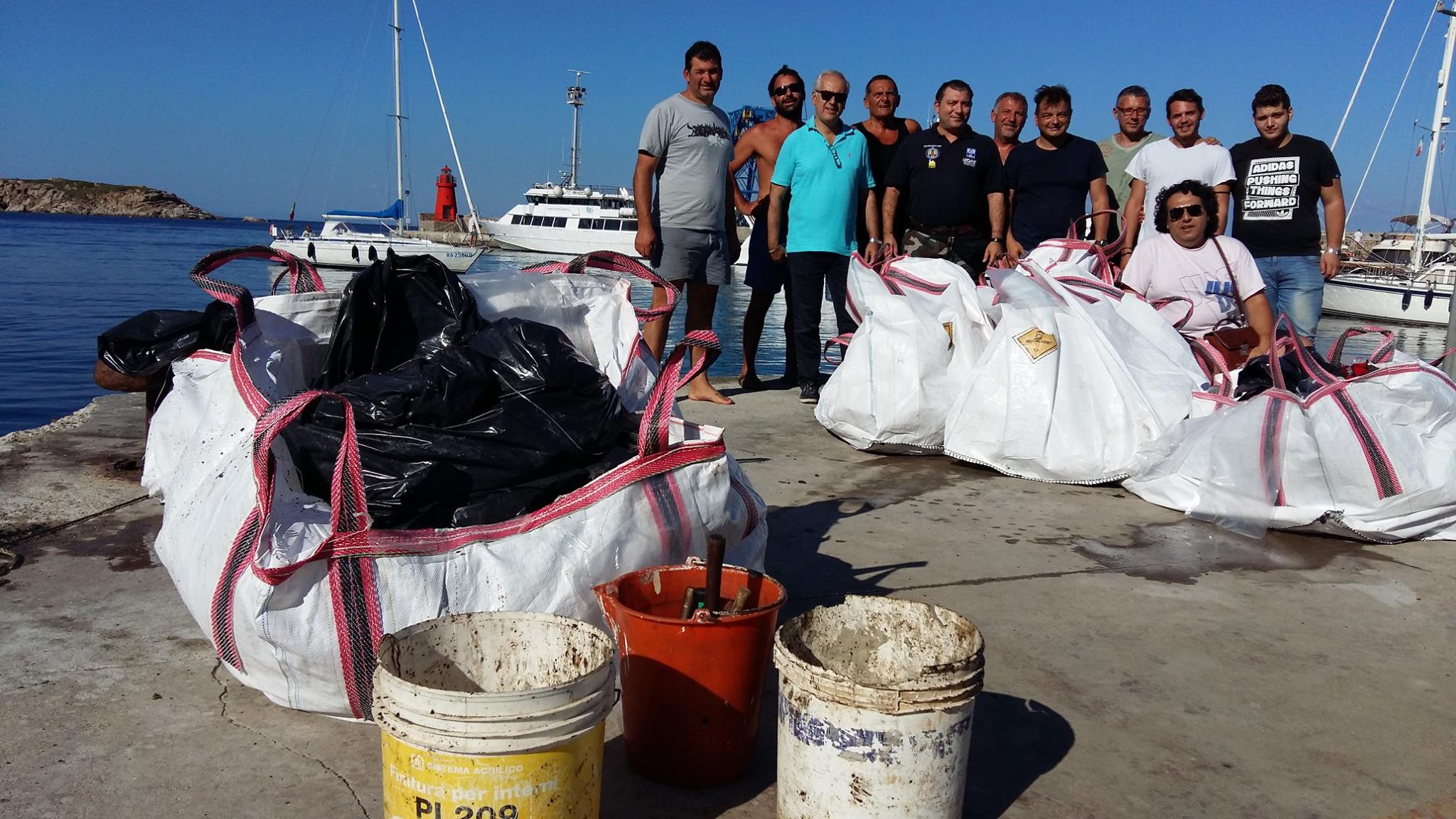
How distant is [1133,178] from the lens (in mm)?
6078

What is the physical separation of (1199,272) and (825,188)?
199cm

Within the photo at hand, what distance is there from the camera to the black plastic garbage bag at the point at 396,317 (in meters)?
2.97

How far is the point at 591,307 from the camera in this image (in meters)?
3.38

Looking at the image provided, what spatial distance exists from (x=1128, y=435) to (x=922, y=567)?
1.54m

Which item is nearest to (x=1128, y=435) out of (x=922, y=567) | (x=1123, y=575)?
(x=1123, y=575)

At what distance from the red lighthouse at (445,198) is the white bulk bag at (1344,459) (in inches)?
2381

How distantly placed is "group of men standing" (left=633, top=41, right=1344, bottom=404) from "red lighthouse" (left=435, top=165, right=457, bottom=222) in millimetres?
57702

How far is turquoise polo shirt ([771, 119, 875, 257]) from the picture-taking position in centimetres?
578

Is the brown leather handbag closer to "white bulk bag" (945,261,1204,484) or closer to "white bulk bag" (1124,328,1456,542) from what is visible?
"white bulk bag" (945,261,1204,484)

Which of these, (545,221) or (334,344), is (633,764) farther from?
(545,221)

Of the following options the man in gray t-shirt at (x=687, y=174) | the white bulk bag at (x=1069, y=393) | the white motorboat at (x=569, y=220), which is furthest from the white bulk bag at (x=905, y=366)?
the white motorboat at (x=569, y=220)

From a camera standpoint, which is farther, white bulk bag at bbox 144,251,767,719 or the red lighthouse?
the red lighthouse

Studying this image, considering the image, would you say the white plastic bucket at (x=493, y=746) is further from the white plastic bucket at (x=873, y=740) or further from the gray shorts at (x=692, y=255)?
the gray shorts at (x=692, y=255)

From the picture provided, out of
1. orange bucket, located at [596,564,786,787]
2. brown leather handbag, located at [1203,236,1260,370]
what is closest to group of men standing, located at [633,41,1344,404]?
brown leather handbag, located at [1203,236,1260,370]
